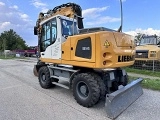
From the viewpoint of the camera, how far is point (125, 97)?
5.11 meters

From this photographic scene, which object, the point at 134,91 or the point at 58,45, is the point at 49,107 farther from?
the point at 134,91

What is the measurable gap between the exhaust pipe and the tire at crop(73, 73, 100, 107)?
0.50 m

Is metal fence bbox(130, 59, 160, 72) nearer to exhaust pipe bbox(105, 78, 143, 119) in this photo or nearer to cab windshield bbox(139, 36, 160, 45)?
cab windshield bbox(139, 36, 160, 45)

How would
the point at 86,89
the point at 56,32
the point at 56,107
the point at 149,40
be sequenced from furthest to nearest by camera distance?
the point at 149,40 < the point at 56,32 < the point at 86,89 < the point at 56,107

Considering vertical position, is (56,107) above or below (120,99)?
below

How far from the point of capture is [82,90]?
17.3 feet

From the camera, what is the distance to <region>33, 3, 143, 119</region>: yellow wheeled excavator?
470cm

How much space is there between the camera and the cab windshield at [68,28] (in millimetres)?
6177

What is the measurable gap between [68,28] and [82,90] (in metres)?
2.24

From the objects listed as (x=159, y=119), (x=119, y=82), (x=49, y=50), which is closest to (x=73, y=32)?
(x=49, y=50)

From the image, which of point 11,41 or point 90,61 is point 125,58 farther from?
point 11,41

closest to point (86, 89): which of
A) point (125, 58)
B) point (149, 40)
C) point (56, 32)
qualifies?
point (125, 58)

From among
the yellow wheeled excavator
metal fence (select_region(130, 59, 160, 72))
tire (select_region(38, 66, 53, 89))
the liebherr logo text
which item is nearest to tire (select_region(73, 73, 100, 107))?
the yellow wheeled excavator

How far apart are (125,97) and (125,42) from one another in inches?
59.8
